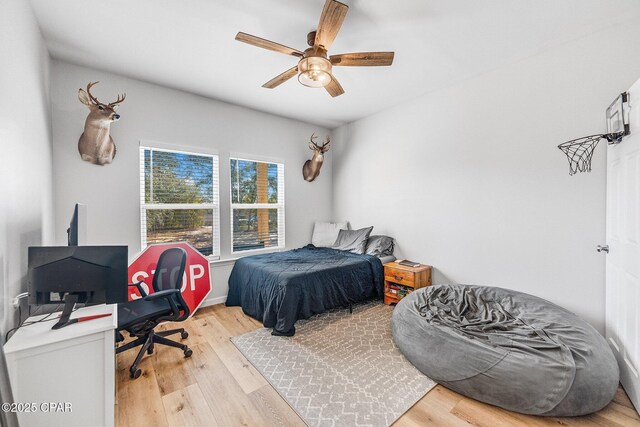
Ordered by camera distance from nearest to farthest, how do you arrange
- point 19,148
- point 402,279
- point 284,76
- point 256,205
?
point 19,148, point 284,76, point 402,279, point 256,205

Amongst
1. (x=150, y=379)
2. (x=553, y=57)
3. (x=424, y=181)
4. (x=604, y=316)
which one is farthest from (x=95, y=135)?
(x=604, y=316)

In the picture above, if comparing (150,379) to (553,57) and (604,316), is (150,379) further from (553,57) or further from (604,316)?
(553,57)

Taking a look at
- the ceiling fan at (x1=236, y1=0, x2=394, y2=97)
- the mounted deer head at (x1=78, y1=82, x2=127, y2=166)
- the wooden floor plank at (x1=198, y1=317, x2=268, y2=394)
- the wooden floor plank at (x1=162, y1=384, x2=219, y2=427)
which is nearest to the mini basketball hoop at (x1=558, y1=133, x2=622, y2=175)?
the ceiling fan at (x1=236, y1=0, x2=394, y2=97)

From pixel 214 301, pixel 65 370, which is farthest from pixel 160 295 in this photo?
pixel 214 301

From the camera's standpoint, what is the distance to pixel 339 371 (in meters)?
2.00

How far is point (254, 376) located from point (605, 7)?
3847mm

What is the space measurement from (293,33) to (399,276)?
2.85 m

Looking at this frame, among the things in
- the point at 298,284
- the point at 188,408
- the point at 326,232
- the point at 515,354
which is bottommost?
the point at 188,408

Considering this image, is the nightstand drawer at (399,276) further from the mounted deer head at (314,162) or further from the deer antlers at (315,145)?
the deer antlers at (315,145)

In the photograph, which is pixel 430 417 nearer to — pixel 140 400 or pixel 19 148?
pixel 140 400

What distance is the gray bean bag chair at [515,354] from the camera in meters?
1.51

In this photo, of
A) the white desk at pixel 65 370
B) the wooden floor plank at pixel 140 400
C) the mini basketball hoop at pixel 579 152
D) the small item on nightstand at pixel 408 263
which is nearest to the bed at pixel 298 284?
the small item on nightstand at pixel 408 263

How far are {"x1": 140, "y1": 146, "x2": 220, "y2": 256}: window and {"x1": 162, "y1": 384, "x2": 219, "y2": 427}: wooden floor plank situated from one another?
6.12 ft

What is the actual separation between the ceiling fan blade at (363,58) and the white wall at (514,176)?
1545 mm
